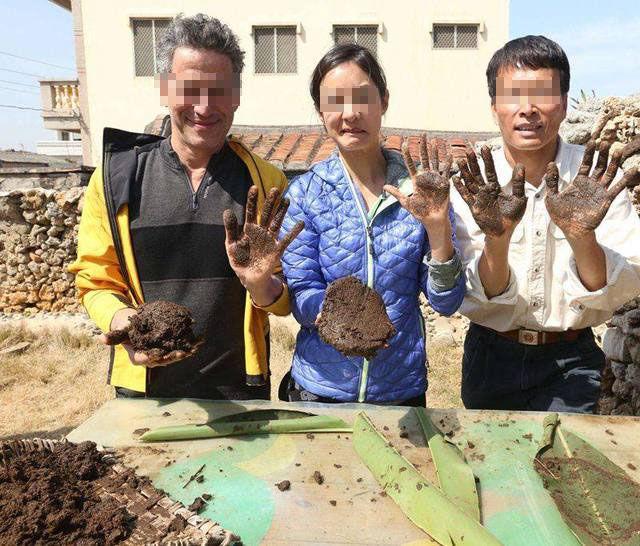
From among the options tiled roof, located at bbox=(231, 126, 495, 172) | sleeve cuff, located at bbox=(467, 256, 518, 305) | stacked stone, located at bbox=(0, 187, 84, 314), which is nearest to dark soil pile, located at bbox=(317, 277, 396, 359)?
sleeve cuff, located at bbox=(467, 256, 518, 305)

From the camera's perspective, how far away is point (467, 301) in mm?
2092

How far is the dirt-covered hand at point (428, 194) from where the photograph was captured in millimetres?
1839

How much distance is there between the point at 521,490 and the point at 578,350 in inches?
30.4

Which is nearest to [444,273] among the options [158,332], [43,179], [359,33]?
[158,332]

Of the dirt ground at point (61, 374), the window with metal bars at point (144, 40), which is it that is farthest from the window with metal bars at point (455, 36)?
the dirt ground at point (61, 374)

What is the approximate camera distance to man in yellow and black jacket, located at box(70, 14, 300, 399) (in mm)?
2096

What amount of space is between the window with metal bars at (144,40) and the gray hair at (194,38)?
33.0 ft

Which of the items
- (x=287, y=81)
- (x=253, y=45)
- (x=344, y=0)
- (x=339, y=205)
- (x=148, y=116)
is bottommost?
(x=339, y=205)

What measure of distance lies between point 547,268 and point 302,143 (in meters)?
6.29

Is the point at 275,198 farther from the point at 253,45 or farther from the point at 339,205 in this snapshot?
the point at 253,45

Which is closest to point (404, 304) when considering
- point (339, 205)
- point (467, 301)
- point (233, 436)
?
point (467, 301)

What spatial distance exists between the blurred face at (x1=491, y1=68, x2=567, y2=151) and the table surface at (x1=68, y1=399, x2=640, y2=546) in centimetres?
99

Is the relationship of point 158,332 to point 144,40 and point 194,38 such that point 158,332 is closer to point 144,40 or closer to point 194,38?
point 194,38

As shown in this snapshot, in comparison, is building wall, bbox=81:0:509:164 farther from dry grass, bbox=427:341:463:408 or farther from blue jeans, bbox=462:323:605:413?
blue jeans, bbox=462:323:605:413
